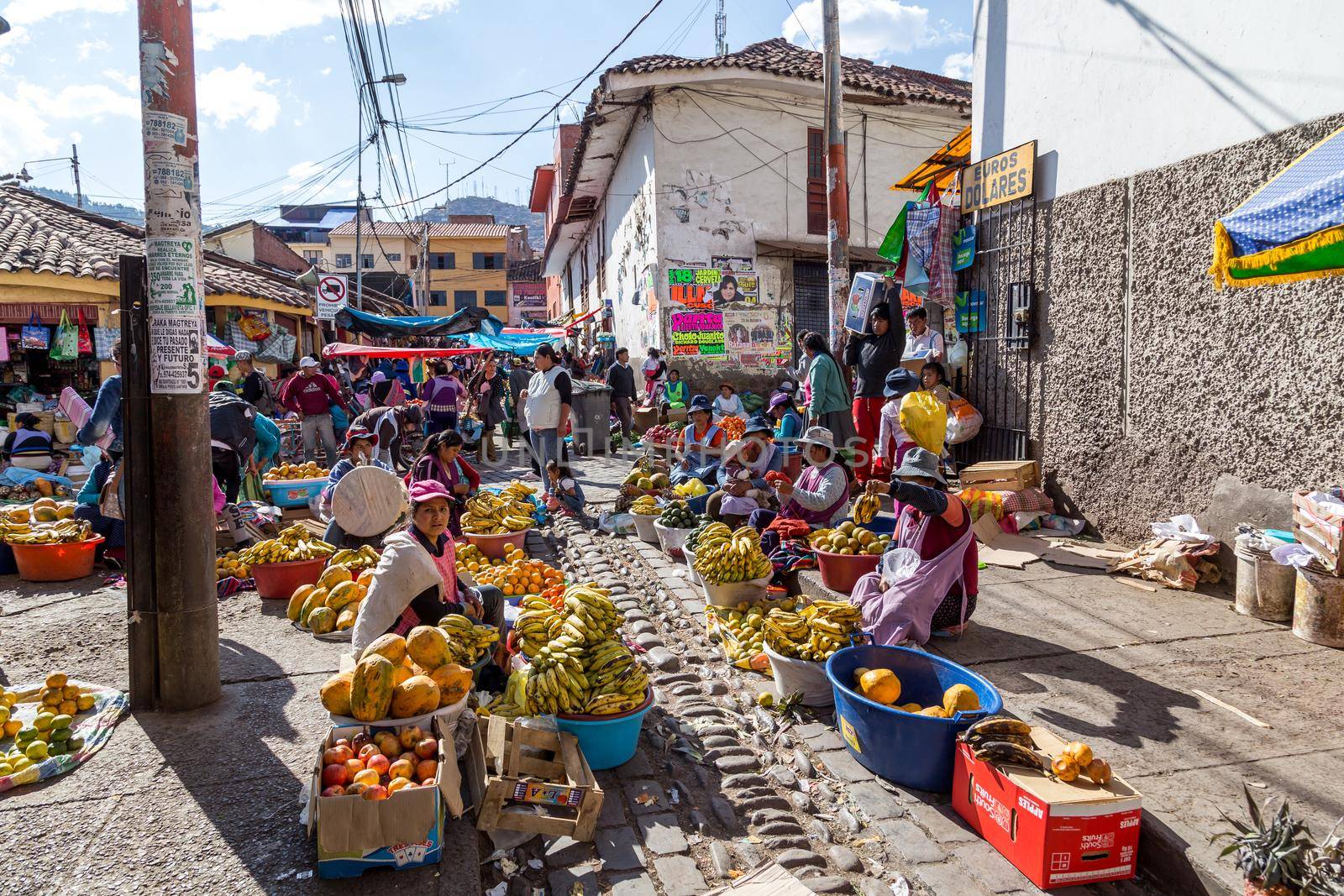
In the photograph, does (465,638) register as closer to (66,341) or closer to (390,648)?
(390,648)

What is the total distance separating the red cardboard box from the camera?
9.77 ft

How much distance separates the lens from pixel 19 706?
168 inches

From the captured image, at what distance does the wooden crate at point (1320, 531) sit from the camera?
4852 millimetres

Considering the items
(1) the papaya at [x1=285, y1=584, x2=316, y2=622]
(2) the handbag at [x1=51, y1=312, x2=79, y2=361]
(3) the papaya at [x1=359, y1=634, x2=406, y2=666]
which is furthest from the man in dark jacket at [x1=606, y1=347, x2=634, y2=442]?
(3) the papaya at [x1=359, y1=634, x2=406, y2=666]

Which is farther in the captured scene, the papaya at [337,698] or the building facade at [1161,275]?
the building facade at [1161,275]

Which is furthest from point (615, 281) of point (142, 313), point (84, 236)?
point (142, 313)

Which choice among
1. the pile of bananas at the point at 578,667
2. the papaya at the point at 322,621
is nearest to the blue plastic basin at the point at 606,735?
the pile of bananas at the point at 578,667

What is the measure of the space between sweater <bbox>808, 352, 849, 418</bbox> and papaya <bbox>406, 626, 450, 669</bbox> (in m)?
5.55

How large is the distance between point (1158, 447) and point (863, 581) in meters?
3.21

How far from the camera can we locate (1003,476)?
787 cm

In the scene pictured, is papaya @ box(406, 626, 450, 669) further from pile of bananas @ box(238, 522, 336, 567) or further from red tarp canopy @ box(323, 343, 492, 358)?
red tarp canopy @ box(323, 343, 492, 358)

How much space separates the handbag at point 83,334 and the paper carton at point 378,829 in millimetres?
13459

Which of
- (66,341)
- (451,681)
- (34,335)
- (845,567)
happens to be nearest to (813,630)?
(845,567)

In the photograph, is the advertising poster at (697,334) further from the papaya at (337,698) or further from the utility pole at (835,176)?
the papaya at (337,698)
